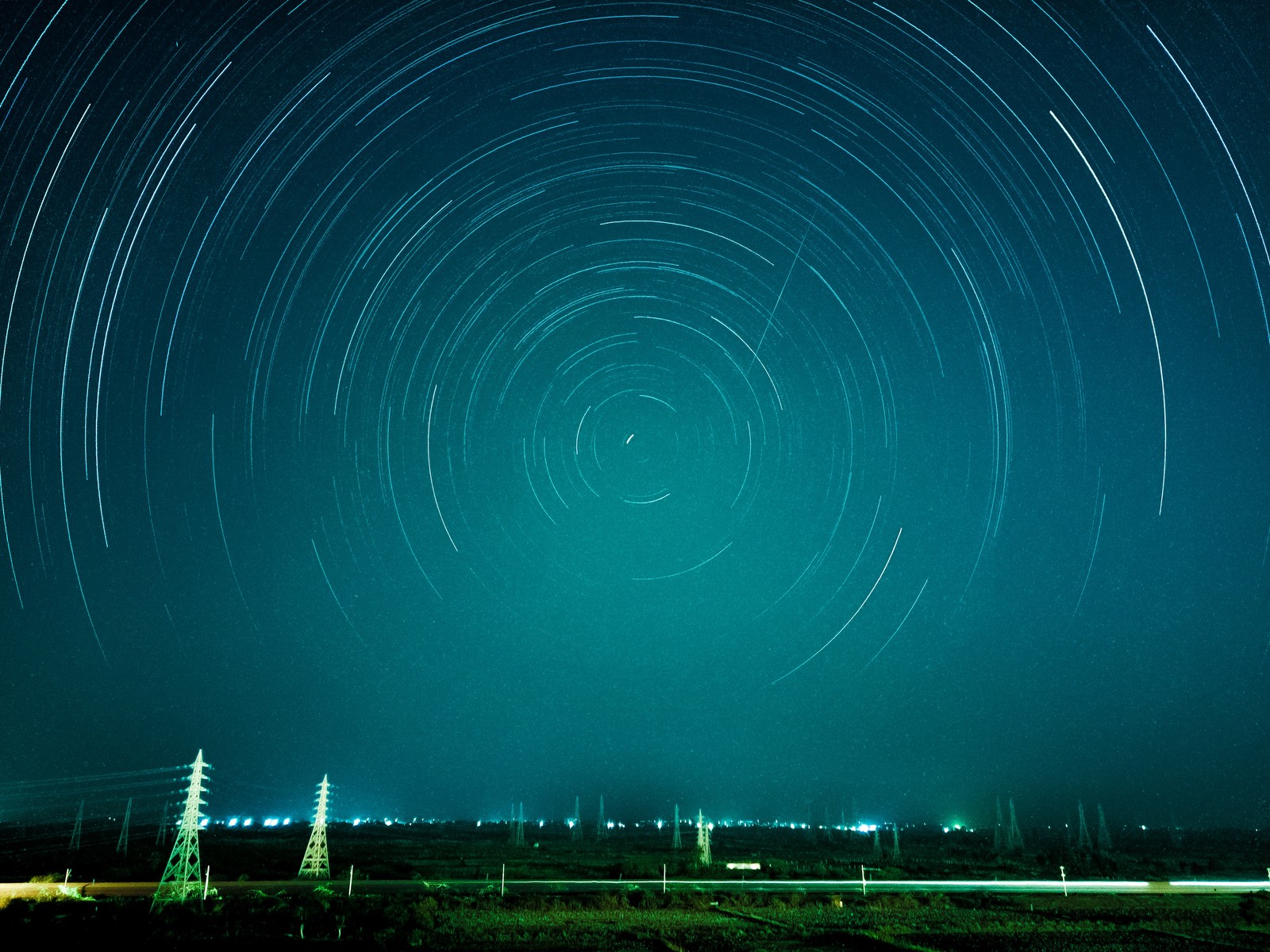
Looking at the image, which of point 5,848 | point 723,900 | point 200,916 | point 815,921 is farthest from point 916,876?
point 5,848

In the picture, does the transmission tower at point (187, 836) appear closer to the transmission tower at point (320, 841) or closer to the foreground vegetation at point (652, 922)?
the foreground vegetation at point (652, 922)

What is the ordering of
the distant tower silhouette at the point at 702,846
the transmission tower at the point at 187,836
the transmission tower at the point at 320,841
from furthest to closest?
the distant tower silhouette at the point at 702,846 → the transmission tower at the point at 320,841 → the transmission tower at the point at 187,836

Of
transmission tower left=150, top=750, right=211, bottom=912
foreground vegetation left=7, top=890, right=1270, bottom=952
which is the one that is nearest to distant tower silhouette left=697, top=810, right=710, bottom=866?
foreground vegetation left=7, top=890, right=1270, bottom=952

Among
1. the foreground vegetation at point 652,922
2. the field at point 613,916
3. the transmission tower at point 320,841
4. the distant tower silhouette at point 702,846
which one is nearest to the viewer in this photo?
the foreground vegetation at point 652,922

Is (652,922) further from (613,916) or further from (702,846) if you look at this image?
(702,846)

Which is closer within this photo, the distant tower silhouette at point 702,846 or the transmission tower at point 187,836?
the transmission tower at point 187,836

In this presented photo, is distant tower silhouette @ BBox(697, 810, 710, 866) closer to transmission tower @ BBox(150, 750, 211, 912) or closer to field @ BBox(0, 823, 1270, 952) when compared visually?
field @ BBox(0, 823, 1270, 952)

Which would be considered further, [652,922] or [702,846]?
[702,846]

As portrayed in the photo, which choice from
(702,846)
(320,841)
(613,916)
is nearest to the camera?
(613,916)

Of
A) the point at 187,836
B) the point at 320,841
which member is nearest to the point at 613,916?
the point at 187,836

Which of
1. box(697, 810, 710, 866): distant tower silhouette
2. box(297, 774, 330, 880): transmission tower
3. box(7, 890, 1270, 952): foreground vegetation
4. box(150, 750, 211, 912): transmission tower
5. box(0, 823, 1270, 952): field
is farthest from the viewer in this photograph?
box(697, 810, 710, 866): distant tower silhouette

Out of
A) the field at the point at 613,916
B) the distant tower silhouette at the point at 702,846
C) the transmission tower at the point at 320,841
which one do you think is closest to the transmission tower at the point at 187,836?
the field at the point at 613,916
